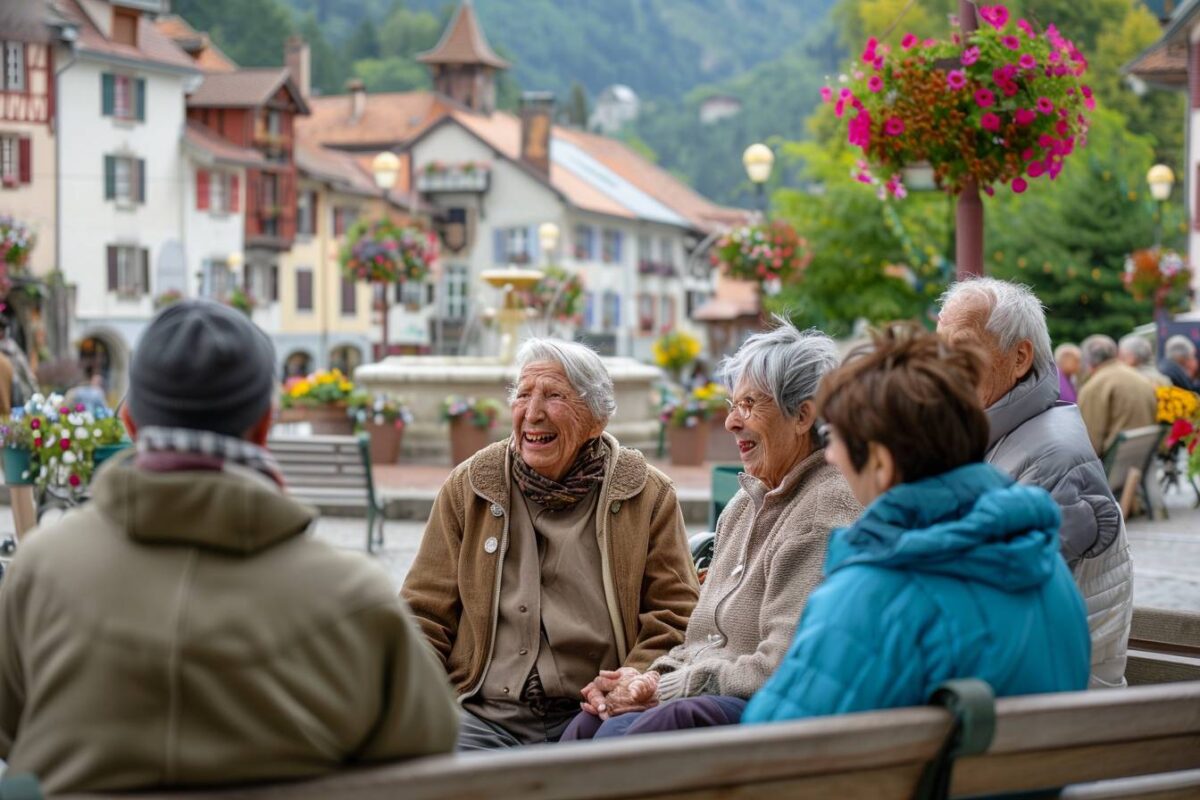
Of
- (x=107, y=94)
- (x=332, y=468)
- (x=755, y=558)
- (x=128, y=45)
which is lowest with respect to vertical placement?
(x=332, y=468)

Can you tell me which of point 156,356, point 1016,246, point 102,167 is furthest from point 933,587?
point 102,167

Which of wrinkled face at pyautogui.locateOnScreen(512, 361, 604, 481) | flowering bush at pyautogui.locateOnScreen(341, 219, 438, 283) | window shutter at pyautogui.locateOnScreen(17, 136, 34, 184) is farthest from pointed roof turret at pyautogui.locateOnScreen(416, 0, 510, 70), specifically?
wrinkled face at pyautogui.locateOnScreen(512, 361, 604, 481)

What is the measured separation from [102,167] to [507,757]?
4960cm

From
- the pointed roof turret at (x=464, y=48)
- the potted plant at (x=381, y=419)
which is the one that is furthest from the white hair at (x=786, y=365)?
the pointed roof turret at (x=464, y=48)

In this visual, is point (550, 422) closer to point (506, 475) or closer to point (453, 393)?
point (506, 475)

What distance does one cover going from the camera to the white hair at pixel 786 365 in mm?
4352

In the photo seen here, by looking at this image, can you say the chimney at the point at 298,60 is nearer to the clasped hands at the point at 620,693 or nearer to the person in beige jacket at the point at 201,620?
the clasped hands at the point at 620,693

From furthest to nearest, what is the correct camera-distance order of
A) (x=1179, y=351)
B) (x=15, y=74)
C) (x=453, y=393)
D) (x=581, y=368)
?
(x=15, y=74) → (x=453, y=393) → (x=1179, y=351) → (x=581, y=368)

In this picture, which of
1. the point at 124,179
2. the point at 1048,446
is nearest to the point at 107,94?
the point at 124,179

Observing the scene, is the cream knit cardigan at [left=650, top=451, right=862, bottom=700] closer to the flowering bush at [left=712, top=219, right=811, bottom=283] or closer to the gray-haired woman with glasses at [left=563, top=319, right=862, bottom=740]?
the gray-haired woman with glasses at [left=563, top=319, right=862, bottom=740]

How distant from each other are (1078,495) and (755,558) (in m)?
0.79

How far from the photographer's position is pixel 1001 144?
7.73 meters

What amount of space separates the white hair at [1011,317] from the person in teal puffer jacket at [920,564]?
1.54m

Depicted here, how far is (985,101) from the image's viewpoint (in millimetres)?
7684
